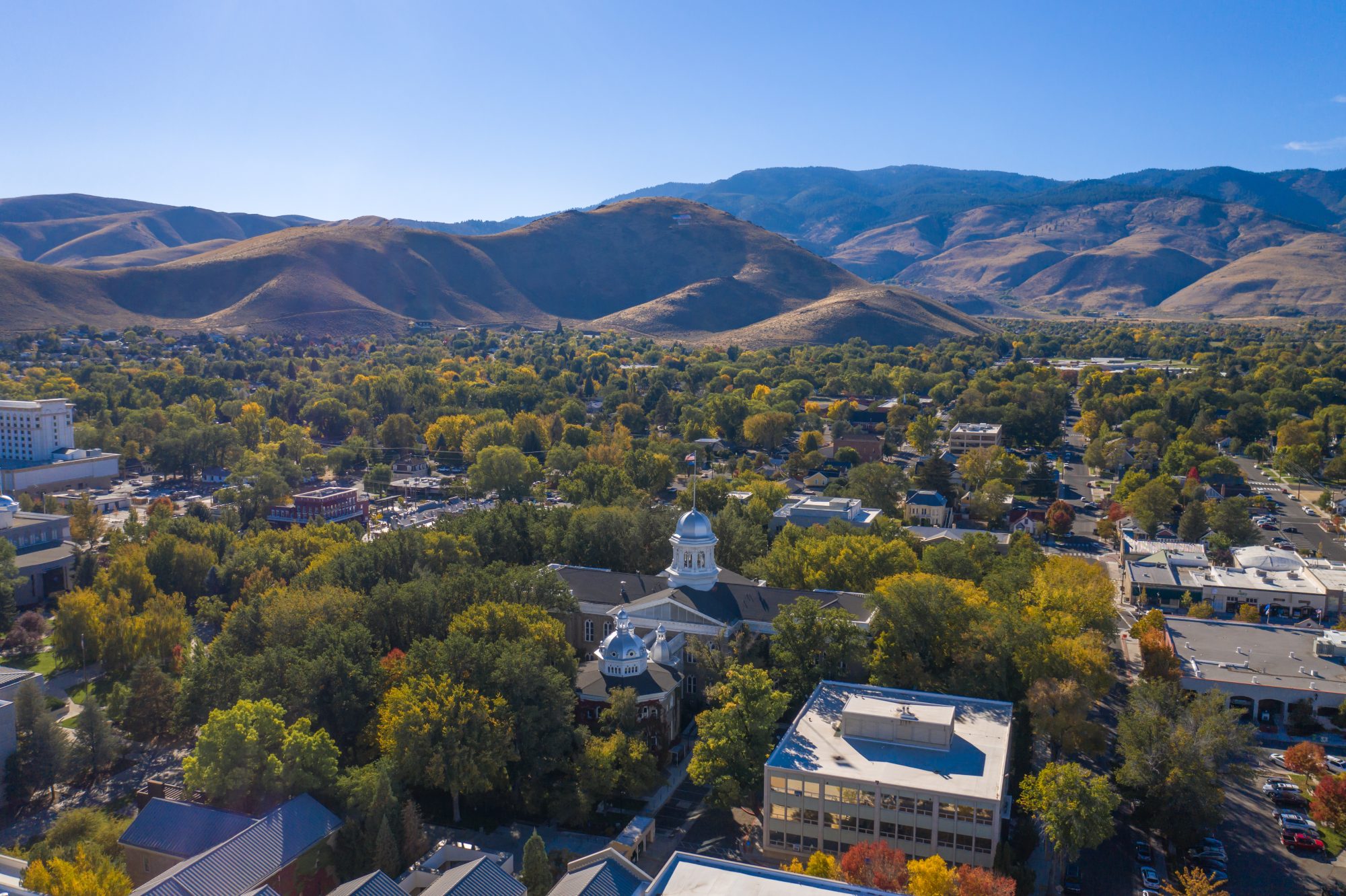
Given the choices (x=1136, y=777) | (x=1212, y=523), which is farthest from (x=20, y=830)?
(x=1212, y=523)

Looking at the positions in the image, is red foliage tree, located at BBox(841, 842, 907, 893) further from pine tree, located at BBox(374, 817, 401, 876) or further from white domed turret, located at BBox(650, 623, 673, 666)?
white domed turret, located at BBox(650, 623, 673, 666)

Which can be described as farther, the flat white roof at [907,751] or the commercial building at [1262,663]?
the commercial building at [1262,663]

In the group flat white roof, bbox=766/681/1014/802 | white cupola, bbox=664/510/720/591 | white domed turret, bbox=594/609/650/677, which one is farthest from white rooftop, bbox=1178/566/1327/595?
white domed turret, bbox=594/609/650/677

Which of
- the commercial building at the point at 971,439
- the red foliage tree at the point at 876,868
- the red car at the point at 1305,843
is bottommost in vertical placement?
the red car at the point at 1305,843

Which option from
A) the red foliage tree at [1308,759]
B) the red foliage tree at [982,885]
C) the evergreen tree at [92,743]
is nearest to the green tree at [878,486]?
the red foliage tree at [1308,759]

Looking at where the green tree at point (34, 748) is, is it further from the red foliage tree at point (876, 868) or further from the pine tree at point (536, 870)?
the red foliage tree at point (876, 868)

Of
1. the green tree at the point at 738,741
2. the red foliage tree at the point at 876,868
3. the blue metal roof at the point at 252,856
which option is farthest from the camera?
the green tree at the point at 738,741
